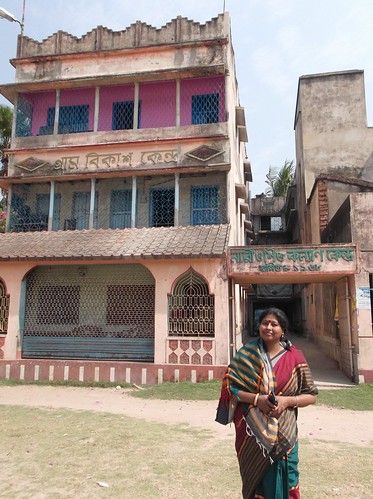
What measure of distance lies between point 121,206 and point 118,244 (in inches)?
124

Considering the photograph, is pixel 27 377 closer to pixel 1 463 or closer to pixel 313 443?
pixel 1 463

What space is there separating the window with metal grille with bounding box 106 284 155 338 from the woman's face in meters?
8.96

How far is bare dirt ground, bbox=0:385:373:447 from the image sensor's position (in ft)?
21.8

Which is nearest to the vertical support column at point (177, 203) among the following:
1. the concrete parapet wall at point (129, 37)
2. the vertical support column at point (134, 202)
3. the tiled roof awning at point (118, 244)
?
the tiled roof awning at point (118, 244)

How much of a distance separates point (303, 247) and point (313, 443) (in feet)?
18.1

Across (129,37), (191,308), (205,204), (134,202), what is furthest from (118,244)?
(129,37)

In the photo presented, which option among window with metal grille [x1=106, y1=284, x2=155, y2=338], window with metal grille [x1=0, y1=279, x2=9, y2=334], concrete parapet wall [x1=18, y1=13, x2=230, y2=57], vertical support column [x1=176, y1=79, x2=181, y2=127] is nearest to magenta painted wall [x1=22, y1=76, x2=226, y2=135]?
vertical support column [x1=176, y1=79, x2=181, y2=127]

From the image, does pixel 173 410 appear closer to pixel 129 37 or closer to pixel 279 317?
pixel 279 317

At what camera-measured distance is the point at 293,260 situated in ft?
34.6

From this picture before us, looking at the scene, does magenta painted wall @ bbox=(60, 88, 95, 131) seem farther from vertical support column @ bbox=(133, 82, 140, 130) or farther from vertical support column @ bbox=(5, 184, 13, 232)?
vertical support column @ bbox=(5, 184, 13, 232)

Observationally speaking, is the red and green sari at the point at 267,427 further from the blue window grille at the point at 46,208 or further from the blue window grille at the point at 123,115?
the blue window grille at the point at 123,115

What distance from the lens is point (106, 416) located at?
24.9 ft

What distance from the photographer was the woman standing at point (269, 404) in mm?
2908

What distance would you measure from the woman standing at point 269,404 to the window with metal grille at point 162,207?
36.2ft
